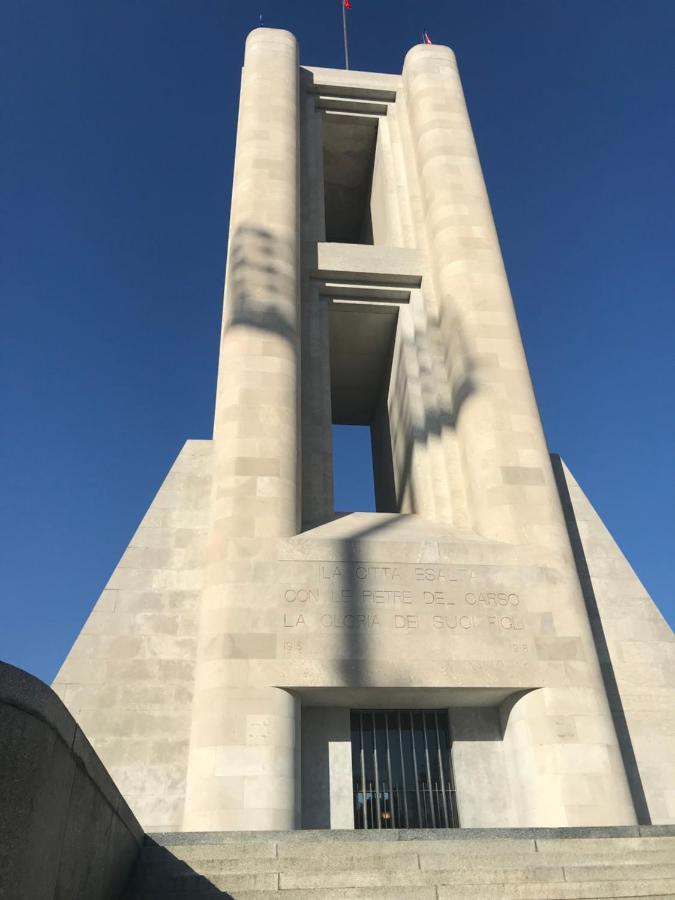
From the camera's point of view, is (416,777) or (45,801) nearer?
(45,801)

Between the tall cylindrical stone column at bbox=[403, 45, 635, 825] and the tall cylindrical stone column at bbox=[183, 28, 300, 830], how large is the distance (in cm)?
417

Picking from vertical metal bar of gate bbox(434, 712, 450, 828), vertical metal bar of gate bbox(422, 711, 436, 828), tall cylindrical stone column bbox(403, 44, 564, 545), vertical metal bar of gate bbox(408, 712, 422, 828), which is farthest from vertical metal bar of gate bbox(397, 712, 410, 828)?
tall cylindrical stone column bbox(403, 44, 564, 545)

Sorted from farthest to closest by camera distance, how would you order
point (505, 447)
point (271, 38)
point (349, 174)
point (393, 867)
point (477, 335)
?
point (349, 174) < point (271, 38) < point (477, 335) < point (505, 447) < point (393, 867)

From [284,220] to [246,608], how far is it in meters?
11.2

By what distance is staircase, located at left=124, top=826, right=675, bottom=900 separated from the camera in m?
6.83

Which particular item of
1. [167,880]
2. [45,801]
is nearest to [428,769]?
[167,880]

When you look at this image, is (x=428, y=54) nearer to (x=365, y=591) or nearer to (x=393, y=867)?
(x=365, y=591)

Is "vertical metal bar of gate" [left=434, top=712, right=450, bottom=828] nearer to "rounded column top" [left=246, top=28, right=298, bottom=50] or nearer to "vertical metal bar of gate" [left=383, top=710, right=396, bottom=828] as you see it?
"vertical metal bar of gate" [left=383, top=710, right=396, bottom=828]

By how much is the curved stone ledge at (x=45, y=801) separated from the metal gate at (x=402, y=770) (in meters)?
8.25

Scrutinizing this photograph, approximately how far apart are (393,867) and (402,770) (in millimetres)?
6415

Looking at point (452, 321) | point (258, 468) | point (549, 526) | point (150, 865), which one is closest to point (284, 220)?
point (452, 321)

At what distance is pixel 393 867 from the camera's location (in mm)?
7371

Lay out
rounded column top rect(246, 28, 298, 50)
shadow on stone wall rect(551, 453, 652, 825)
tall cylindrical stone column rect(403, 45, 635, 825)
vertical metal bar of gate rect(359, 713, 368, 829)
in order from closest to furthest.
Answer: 1. tall cylindrical stone column rect(403, 45, 635, 825)
2. vertical metal bar of gate rect(359, 713, 368, 829)
3. shadow on stone wall rect(551, 453, 652, 825)
4. rounded column top rect(246, 28, 298, 50)

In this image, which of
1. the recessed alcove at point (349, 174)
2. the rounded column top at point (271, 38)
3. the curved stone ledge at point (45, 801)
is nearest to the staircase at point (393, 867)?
the curved stone ledge at point (45, 801)
